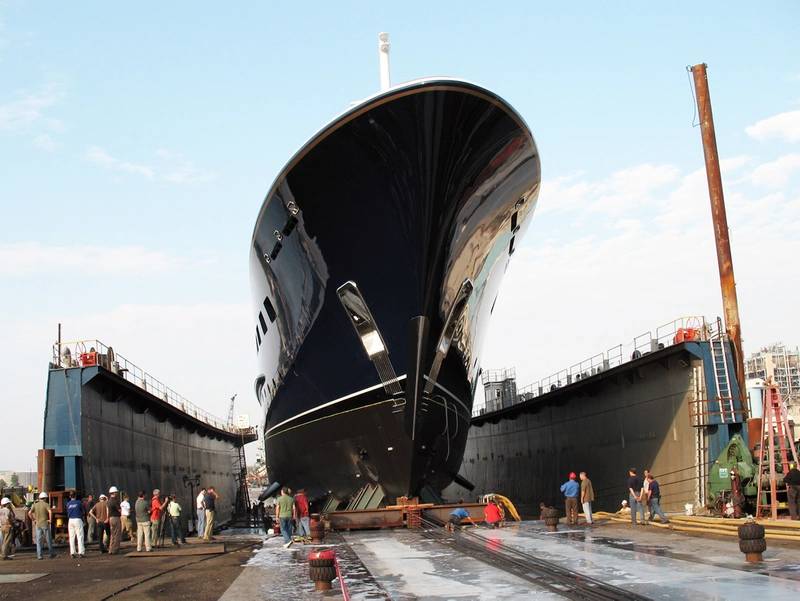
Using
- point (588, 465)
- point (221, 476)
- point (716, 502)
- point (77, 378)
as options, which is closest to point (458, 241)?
point (716, 502)

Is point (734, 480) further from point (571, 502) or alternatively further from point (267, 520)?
point (267, 520)

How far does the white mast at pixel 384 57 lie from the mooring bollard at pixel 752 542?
11.2 m

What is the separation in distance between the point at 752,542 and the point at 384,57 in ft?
40.8

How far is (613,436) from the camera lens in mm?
23453

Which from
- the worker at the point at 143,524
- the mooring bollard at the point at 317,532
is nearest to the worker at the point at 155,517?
the worker at the point at 143,524

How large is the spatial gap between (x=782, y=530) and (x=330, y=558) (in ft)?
22.6

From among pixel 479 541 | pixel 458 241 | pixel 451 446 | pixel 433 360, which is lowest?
pixel 479 541

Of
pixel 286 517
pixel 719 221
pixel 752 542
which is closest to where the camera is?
pixel 752 542

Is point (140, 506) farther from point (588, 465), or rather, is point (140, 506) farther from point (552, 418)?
point (552, 418)

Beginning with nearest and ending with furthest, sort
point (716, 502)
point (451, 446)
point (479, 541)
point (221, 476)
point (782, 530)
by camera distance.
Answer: point (782, 530)
point (479, 541)
point (716, 502)
point (451, 446)
point (221, 476)

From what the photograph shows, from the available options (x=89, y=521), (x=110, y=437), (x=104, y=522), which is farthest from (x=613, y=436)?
(x=104, y=522)

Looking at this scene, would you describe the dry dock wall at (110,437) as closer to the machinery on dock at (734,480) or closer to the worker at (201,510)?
the worker at (201,510)

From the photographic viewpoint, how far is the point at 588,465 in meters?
25.2

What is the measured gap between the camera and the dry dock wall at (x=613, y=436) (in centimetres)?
1922
